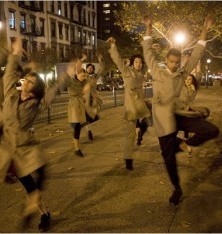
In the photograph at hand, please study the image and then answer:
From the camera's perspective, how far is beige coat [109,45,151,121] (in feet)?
20.9

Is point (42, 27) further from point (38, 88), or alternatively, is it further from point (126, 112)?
point (38, 88)

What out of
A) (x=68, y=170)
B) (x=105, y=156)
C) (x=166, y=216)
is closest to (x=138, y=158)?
(x=105, y=156)

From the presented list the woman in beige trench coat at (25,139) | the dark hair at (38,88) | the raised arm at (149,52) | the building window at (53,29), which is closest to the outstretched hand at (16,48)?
the woman in beige trench coat at (25,139)

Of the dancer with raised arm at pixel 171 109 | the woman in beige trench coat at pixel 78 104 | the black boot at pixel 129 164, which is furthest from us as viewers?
the woman in beige trench coat at pixel 78 104

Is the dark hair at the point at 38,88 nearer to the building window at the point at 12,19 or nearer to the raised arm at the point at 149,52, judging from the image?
the raised arm at the point at 149,52

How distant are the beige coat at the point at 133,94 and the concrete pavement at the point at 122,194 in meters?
0.96

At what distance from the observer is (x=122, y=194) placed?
5.29 m

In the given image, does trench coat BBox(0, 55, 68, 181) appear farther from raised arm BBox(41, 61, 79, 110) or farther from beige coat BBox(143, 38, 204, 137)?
beige coat BBox(143, 38, 204, 137)

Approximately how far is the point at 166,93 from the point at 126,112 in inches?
67.0

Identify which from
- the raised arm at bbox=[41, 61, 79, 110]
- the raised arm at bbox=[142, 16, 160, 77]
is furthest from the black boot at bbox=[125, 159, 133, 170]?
the raised arm at bbox=[41, 61, 79, 110]

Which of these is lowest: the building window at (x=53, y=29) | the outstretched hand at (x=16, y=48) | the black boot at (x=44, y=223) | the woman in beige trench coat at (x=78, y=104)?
the black boot at (x=44, y=223)

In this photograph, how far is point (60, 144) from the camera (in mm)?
8828

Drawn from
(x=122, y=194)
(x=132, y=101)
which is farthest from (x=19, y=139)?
(x=132, y=101)

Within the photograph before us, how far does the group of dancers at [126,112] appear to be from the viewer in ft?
13.3
